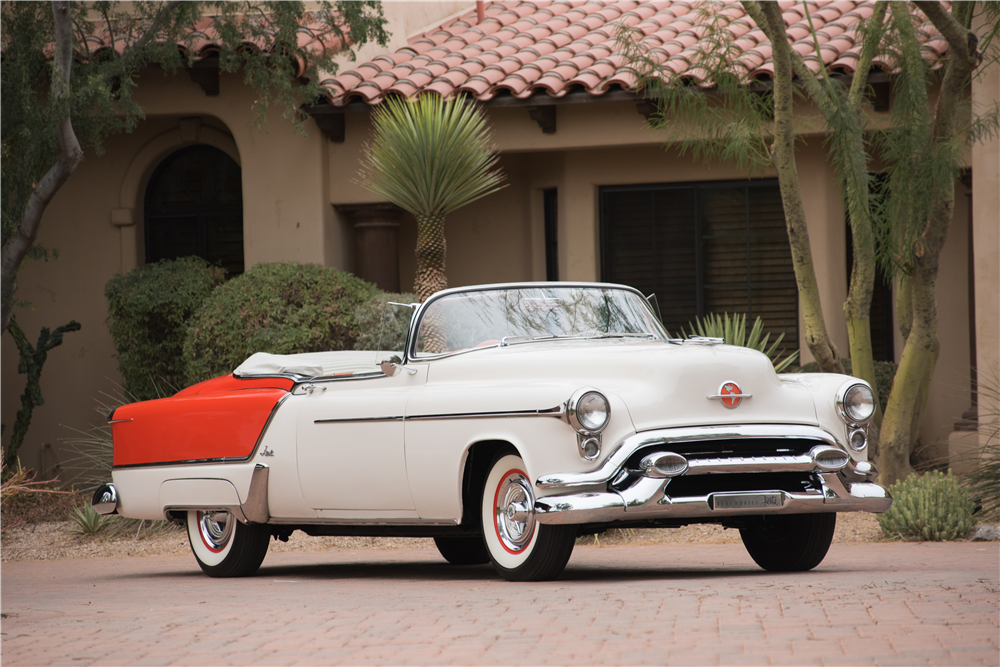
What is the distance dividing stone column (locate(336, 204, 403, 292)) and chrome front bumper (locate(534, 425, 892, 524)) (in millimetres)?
8752

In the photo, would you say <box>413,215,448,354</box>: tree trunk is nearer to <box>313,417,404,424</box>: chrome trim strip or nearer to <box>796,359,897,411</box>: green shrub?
<box>796,359,897,411</box>: green shrub

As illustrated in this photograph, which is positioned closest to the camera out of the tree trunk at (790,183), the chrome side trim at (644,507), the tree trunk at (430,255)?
the chrome side trim at (644,507)

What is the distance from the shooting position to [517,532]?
19.8 feet

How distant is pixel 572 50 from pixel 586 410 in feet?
29.6

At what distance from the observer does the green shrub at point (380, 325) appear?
39.9 feet

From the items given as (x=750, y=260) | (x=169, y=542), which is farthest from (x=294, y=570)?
(x=750, y=260)

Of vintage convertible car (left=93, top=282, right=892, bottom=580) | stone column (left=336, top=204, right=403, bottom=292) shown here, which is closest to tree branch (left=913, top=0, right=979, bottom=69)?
vintage convertible car (left=93, top=282, right=892, bottom=580)

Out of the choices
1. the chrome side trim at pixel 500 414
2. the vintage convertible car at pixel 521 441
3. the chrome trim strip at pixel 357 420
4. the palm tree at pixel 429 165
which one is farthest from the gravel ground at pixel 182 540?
the chrome side trim at pixel 500 414

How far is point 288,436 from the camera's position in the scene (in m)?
6.98

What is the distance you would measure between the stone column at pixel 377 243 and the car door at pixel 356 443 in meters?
7.28

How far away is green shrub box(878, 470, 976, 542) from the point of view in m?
8.76

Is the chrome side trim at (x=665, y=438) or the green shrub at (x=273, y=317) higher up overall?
the green shrub at (x=273, y=317)

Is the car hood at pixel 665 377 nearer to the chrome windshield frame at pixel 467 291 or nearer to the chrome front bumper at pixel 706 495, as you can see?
the chrome front bumper at pixel 706 495

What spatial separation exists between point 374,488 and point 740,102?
5827 mm
